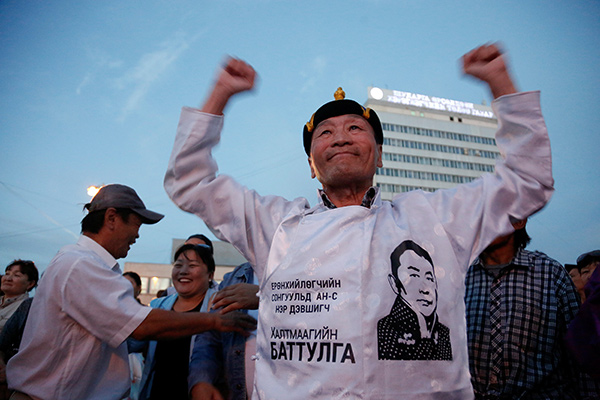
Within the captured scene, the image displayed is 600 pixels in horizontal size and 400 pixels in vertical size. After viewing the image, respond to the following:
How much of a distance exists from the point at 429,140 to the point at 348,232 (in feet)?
260

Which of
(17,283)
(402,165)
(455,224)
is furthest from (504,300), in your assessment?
(402,165)

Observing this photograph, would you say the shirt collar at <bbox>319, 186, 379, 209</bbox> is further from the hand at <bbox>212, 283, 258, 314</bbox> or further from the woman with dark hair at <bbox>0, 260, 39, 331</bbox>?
the woman with dark hair at <bbox>0, 260, 39, 331</bbox>

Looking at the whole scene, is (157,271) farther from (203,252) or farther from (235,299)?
(235,299)

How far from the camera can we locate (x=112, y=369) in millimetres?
2623

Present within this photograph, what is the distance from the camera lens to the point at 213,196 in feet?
6.45

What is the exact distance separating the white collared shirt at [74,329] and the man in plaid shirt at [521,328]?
233cm

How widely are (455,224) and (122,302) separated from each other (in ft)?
6.69

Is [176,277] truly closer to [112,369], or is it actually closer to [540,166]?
[112,369]

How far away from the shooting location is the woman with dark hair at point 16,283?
17.5 feet

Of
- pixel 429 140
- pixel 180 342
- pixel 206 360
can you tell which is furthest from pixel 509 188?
pixel 429 140

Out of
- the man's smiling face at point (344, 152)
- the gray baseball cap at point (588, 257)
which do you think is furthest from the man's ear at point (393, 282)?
the gray baseball cap at point (588, 257)

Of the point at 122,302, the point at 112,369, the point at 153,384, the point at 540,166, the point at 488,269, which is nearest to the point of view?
the point at 540,166

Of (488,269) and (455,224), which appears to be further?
(488,269)

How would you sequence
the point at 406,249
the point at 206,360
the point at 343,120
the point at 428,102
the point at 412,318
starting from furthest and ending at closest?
1. the point at 428,102
2. the point at 206,360
3. the point at 343,120
4. the point at 406,249
5. the point at 412,318
